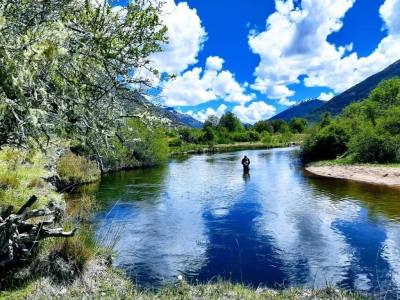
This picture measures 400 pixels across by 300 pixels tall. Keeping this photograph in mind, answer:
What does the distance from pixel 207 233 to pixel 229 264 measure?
5187 millimetres

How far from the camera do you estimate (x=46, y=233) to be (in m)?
11.9

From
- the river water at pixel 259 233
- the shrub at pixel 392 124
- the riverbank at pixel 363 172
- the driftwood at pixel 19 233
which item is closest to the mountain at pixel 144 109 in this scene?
the driftwood at pixel 19 233

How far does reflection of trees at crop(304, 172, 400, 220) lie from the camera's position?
2874 centimetres

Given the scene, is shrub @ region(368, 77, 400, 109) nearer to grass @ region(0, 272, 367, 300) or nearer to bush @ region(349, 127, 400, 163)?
bush @ region(349, 127, 400, 163)

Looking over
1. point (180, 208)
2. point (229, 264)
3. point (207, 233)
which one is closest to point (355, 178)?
point (180, 208)

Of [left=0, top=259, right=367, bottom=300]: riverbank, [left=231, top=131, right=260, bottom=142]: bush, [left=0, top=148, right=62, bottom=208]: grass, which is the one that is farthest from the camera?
[left=231, top=131, right=260, bottom=142]: bush

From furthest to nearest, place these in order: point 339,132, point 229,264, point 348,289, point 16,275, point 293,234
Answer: point 339,132 < point 293,234 < point 229,264 < point 348,289 < point 16,275

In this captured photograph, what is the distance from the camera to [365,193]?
36.1 meters

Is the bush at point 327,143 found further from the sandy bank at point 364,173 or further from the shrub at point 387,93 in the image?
the shrub at point 387,93

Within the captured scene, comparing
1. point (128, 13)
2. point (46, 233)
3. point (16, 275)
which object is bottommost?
point (16, 275)

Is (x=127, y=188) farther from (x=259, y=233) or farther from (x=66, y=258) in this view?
(x=66, y=258)

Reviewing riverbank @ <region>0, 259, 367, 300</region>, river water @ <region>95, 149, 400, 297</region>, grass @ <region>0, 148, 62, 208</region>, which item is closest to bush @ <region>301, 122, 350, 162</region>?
river water @ <region>95, 149, 400, 297</region>

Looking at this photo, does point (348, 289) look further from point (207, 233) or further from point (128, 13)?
point (128, 13)

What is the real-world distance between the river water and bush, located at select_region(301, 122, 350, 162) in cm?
3074
